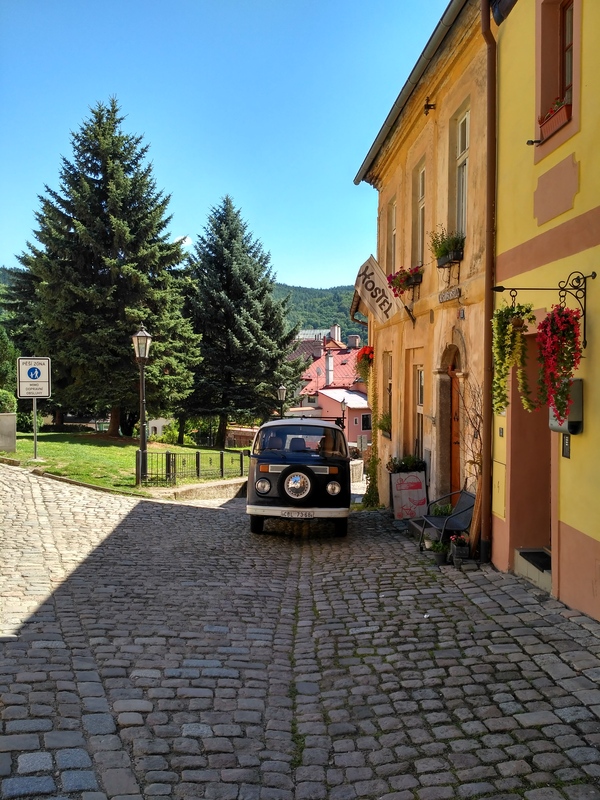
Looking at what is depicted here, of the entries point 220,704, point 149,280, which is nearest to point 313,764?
point 220,704

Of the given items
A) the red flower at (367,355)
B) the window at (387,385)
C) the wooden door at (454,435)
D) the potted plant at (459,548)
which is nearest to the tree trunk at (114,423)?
the red flower at (367,355)

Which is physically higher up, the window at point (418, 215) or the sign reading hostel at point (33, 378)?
the window at point (418, 215)

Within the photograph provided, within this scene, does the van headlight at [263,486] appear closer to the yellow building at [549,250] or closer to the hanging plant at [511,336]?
the yellow building at [549,250]

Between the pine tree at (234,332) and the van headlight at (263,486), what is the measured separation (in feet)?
75.6

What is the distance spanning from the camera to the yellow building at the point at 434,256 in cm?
888

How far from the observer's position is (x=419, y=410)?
12898 millimetres

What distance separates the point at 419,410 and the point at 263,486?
356cm

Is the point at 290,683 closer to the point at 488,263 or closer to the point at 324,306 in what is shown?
the point at 488,263

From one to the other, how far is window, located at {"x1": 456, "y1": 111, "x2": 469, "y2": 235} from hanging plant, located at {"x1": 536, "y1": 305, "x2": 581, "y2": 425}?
4.40 m

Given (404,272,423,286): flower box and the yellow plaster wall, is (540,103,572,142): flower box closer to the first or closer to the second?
the yellow plaster wall

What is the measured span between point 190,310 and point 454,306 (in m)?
25.8

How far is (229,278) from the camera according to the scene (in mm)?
35219

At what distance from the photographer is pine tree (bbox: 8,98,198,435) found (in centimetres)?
2797

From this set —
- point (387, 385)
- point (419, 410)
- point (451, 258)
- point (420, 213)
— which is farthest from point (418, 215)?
point (387, 385)
